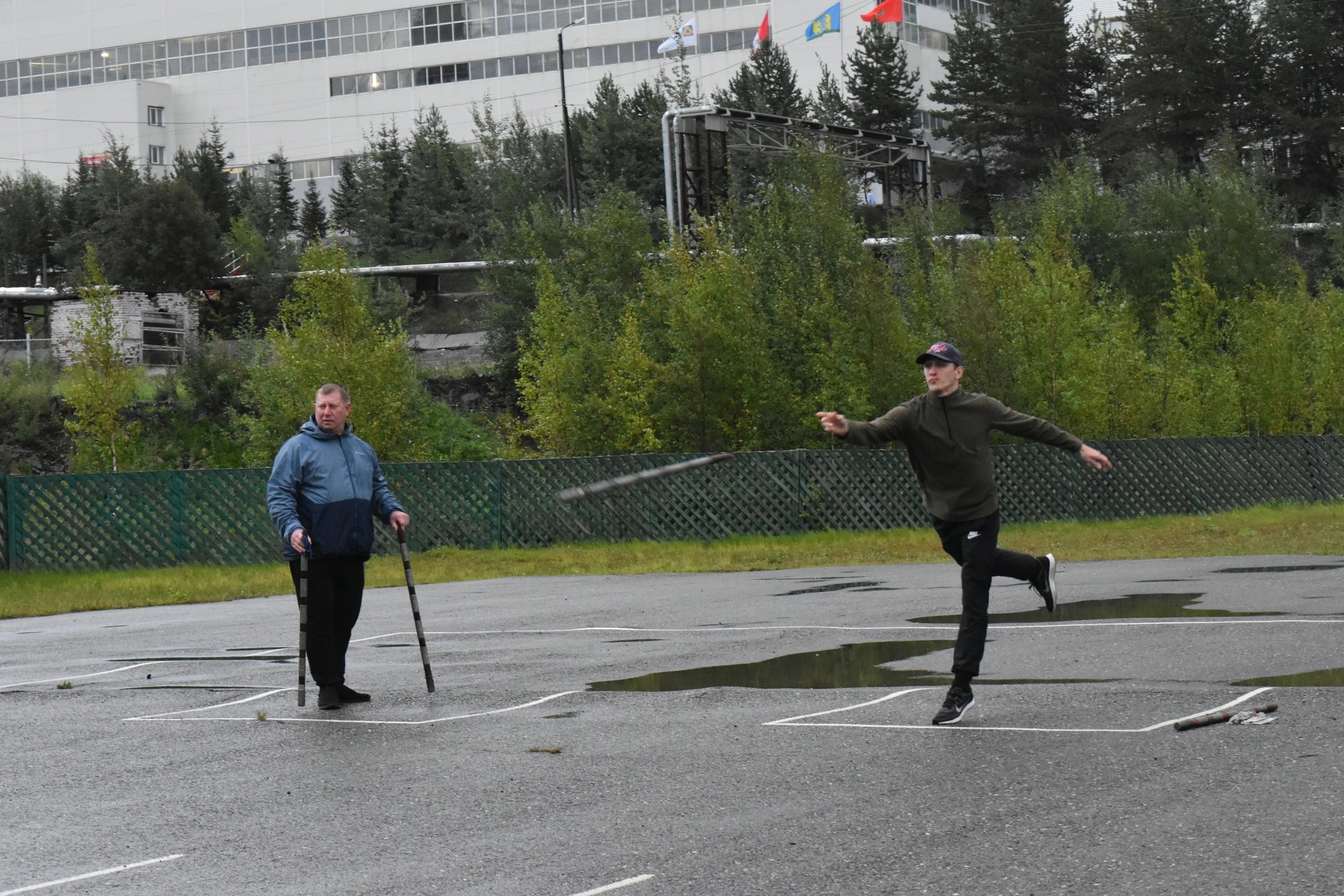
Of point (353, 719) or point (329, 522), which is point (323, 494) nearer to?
point (329, 522)

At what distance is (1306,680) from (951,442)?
8.45ft

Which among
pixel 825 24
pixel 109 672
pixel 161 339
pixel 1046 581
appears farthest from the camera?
pixel 825 24

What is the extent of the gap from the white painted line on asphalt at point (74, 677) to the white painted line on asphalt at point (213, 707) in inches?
85.9

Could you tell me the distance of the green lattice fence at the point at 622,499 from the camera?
27.2 meters

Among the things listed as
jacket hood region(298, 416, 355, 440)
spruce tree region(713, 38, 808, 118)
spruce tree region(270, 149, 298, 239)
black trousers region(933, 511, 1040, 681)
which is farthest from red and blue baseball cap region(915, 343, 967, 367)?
spruce tree region(270, 149, 298, 239)

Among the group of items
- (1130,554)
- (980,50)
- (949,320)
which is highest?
(980,50)

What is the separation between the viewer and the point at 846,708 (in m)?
9.49

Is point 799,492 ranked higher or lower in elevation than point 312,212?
lower

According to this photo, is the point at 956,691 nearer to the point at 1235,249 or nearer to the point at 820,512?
the point at 820,512

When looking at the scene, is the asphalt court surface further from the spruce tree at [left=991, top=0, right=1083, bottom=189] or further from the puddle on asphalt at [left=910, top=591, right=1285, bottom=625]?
the spruce tree at [left=991, top=0, right=1083, bottom=189]

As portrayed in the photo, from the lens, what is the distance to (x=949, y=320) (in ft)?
108

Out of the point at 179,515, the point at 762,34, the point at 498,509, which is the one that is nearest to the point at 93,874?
the point at 179,515

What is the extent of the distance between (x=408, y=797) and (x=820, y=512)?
72.4 feet

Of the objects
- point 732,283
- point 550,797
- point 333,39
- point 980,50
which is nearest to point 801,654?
point 550,797
